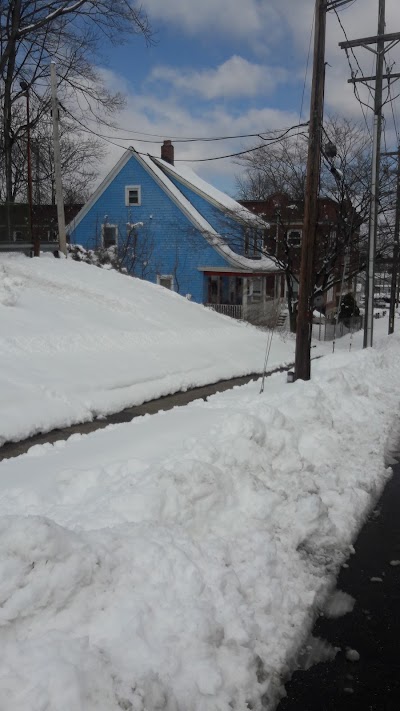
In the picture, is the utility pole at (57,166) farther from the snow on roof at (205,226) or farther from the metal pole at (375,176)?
the metal pole at (375,176)

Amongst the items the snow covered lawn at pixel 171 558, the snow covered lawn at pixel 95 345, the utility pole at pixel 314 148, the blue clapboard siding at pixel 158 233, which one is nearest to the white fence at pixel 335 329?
the blue clapboard siding at pixel 158 233

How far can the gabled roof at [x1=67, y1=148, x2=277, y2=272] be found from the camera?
28047mm

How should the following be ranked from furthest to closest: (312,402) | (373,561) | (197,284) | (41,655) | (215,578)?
(197,284), (312,402), (373,561), (215,578), (41,655)

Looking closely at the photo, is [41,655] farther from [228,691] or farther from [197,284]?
[197,284]

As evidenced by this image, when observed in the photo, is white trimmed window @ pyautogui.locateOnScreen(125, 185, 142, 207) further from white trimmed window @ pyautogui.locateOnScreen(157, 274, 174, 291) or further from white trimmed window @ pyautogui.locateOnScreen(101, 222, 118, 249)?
white trimmed window @ pyautogui.locateOnScreen(157, 274, 174, 291)

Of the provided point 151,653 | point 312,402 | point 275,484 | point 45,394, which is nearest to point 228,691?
point 151,653

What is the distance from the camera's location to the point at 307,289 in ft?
38.5

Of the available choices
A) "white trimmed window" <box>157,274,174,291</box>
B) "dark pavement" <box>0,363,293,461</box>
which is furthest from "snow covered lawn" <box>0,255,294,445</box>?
"white trimmed window" <box>157,274,174,291</box>

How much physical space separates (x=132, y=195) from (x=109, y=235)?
2.63m

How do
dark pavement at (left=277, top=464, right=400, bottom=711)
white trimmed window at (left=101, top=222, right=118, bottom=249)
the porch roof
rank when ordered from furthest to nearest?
1. white trimmed window at (left=101, top=222, right=118, bottom=249)
2. the porch roof
3. dark pavement at (left=277, top=464, right=400, bottom=711)

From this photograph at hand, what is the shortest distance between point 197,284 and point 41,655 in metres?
27.2

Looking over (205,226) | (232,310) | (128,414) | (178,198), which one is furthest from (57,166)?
(128,414)

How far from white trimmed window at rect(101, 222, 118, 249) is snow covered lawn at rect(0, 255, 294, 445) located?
1114cm

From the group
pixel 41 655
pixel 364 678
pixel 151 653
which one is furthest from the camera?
pixel 364 678
